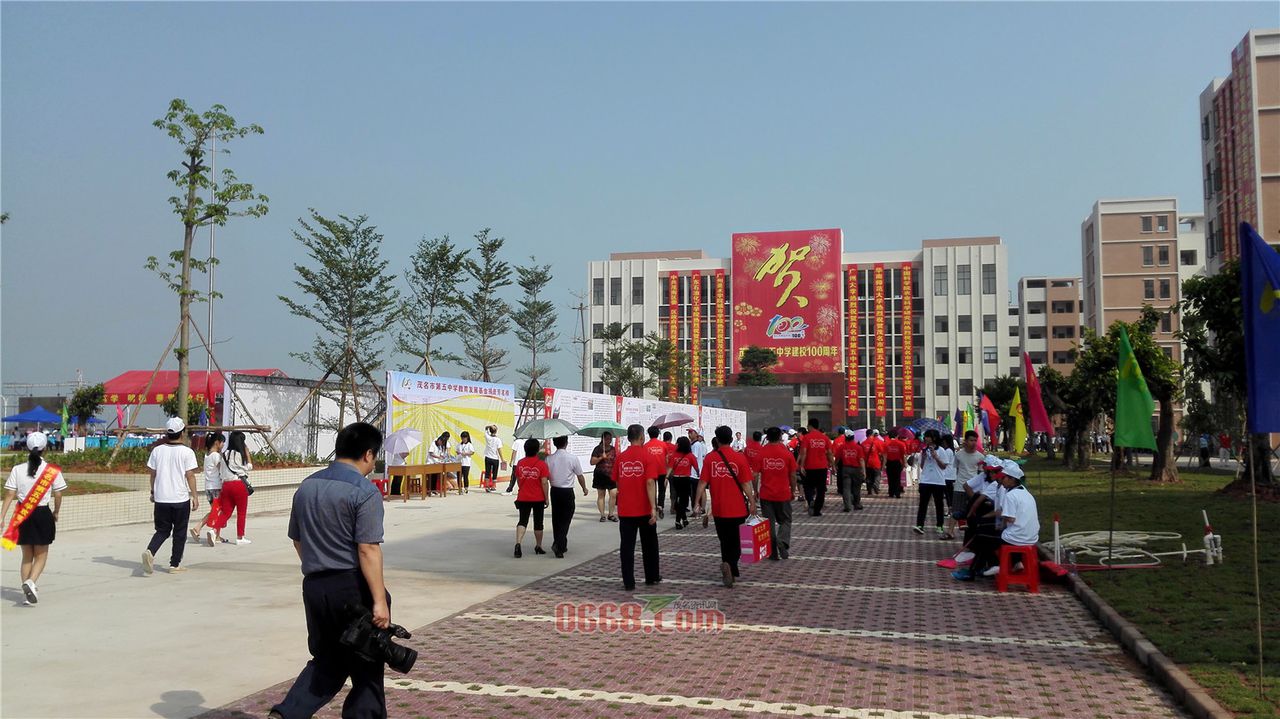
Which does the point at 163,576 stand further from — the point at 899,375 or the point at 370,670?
the point at 899,375

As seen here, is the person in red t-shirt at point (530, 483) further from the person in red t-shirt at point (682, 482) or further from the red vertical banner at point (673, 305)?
the red vertical banner at point (673, 305)

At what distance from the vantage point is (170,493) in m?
10.3

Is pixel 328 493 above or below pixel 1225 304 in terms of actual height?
below

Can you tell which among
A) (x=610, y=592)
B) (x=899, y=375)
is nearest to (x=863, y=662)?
(x=610, y=592)

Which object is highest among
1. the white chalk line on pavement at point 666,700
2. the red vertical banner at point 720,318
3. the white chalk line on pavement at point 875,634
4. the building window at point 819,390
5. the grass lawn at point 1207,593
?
the red vertical banner at point 720,318

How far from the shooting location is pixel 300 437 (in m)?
26.5

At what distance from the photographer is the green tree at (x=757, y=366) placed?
77.6 meters

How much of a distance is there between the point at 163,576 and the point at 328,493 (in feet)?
23.5

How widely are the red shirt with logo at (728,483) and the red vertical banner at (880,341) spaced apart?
78454mm

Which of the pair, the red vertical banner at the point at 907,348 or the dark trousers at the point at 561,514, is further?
the red vertical banner at the point at 907,348

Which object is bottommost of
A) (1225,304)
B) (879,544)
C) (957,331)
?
(879,544)

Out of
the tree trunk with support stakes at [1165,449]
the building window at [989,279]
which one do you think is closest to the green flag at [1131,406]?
the tree trunk with support stakes at [1165,449]

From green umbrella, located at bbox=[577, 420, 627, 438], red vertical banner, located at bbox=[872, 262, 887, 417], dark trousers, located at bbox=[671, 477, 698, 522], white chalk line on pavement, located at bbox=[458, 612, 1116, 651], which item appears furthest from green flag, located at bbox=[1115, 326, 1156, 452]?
red vertical banner, located at bbox=[872, 262, 887, 417]

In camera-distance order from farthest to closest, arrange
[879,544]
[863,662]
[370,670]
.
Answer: [879,544]
[863,662]
[370,670]
